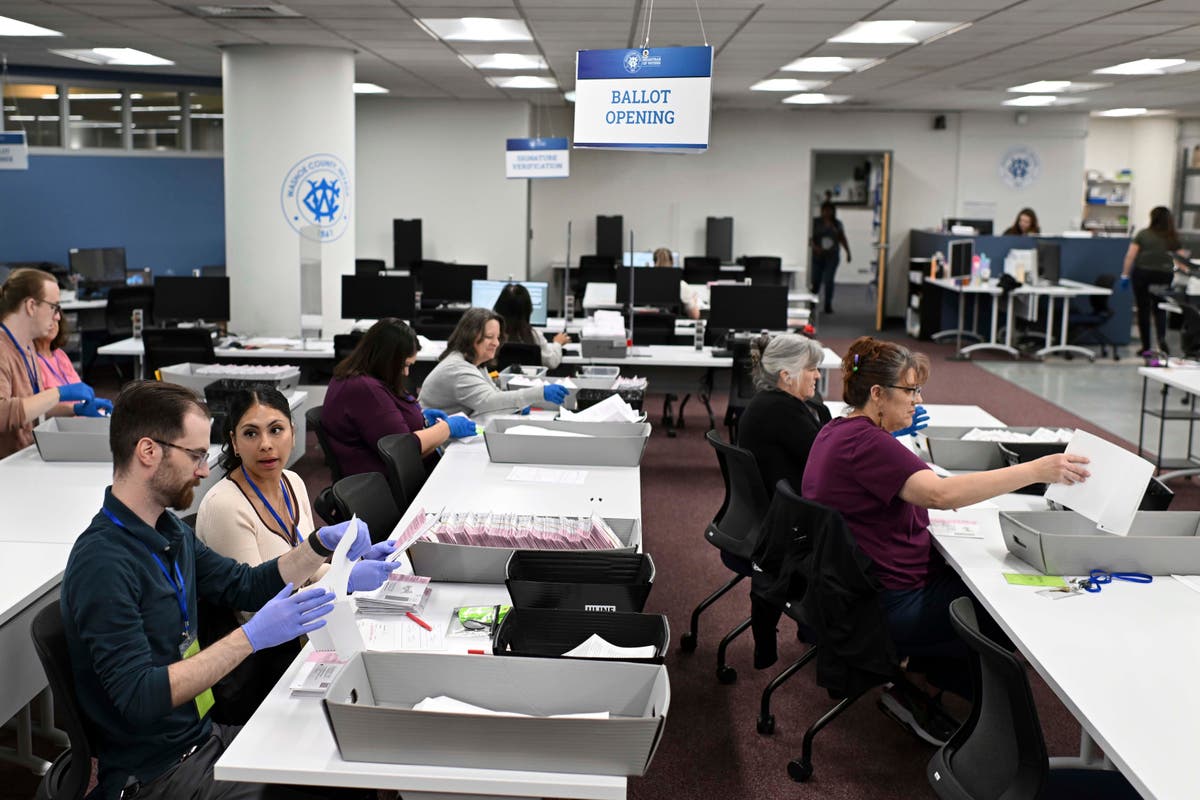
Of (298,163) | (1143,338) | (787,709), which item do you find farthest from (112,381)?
(1143,338)

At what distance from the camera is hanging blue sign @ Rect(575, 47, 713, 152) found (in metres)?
5.62

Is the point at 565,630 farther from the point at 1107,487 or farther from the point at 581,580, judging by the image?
the point at 1107,487

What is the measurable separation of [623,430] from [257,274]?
6.29 meters

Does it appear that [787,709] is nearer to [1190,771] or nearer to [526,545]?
[526,545]

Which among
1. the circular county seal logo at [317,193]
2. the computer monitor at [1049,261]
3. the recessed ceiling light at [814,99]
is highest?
the recessed ceiling light at [814,99]

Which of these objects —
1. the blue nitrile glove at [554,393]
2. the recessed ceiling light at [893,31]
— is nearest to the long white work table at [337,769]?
the blue nitrile glove at [554,393]

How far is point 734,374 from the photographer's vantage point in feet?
25.0

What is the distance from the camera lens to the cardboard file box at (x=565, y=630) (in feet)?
8.07

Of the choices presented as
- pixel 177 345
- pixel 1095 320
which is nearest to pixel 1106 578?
pixel 177 345

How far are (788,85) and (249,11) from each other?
665 cm

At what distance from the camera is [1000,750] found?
2432 mm

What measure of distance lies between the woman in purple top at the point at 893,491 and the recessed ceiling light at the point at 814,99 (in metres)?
10.8

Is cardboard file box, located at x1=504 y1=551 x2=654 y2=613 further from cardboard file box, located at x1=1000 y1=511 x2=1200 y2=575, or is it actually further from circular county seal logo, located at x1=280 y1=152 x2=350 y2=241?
circular county seal logo, located at x1=280 y1=152 x2=350 y2=241

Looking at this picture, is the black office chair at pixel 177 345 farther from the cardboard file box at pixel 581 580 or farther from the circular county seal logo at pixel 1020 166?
the circular county seal logo at pixel 1020 166
